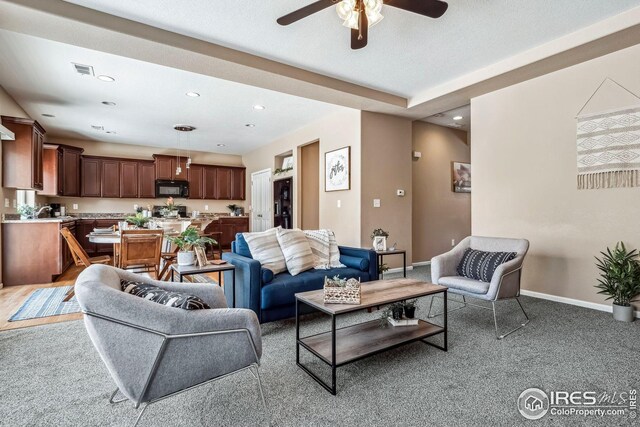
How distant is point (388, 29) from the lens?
2967 millimetres

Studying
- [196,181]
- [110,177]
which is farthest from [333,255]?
[110,177]

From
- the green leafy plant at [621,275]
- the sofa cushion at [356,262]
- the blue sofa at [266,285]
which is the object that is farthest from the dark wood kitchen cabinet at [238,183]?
the green leafy plant at [621,275]

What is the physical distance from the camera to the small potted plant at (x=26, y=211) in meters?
4.91

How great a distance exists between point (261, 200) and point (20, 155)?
4.57 metres

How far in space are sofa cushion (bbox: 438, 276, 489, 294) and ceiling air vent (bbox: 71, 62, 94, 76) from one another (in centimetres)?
459

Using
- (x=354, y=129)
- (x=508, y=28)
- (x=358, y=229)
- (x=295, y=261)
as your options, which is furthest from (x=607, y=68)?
(x=295, y=261)

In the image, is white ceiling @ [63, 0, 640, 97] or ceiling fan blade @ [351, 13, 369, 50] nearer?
ceiling fan blade @ [351, 13, 369, 50]

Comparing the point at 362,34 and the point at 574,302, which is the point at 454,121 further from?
the point at 362,34

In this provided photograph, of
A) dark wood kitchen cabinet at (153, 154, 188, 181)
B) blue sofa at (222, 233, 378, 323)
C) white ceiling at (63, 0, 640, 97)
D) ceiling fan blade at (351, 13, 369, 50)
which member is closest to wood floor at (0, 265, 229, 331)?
blue sofa at (222, 233, 378, 323)

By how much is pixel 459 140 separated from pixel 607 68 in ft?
11.1

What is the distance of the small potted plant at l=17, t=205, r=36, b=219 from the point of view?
193 inches

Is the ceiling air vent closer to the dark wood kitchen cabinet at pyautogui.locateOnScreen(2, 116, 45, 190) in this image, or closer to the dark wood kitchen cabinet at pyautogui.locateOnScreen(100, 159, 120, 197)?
the dark wood kitchen cabinet at pyautogui.locateOnScreen(2, 116, 45, 190)

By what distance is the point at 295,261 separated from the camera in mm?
3119

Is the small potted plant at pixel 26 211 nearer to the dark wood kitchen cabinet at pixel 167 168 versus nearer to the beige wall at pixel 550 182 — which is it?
the dark wood kitchen cabinet at pixel 167 168
